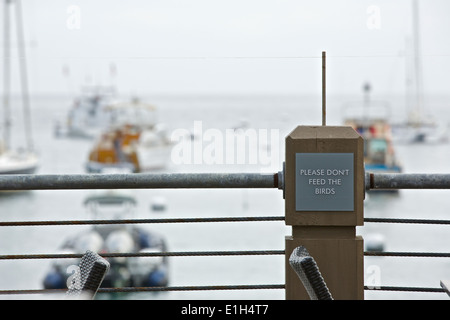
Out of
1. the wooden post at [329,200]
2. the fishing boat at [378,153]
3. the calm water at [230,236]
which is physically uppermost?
the wooden post at [329,200]

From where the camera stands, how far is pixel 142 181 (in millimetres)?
3318

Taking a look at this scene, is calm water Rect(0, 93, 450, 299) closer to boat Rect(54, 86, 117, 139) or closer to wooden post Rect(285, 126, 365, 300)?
wooden post Rect(285, 126, 365, 300)

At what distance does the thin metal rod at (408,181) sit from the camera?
3.33 meters

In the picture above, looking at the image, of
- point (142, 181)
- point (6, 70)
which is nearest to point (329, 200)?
point (142, 181)

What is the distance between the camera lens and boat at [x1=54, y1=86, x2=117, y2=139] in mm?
89188

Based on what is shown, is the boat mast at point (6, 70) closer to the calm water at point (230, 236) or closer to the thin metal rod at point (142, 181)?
the calm water at point (230, 236)

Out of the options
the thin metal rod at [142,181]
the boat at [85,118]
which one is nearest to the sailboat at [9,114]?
the boat at [85,118]

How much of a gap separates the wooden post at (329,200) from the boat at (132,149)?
163 ft

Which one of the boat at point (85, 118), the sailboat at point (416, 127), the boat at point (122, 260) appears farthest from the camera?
the boat at point (85, 118)

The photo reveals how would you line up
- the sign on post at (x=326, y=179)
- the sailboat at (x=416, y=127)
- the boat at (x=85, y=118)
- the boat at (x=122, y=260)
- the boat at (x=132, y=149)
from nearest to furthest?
the sign on post at (x=326, y=179) → the boat at (x=122, y=260) → the boat at (x=132, y=149) → the sailboat at (x=416, y=127) → the boat at (x=85, y=118)

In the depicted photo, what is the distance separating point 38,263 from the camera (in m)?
32.0

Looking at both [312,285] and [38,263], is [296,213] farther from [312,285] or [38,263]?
[38,263]

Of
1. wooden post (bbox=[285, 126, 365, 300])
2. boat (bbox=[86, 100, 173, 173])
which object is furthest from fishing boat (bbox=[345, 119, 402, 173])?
wooden post (bbox=[285, 126, 365, 300])
